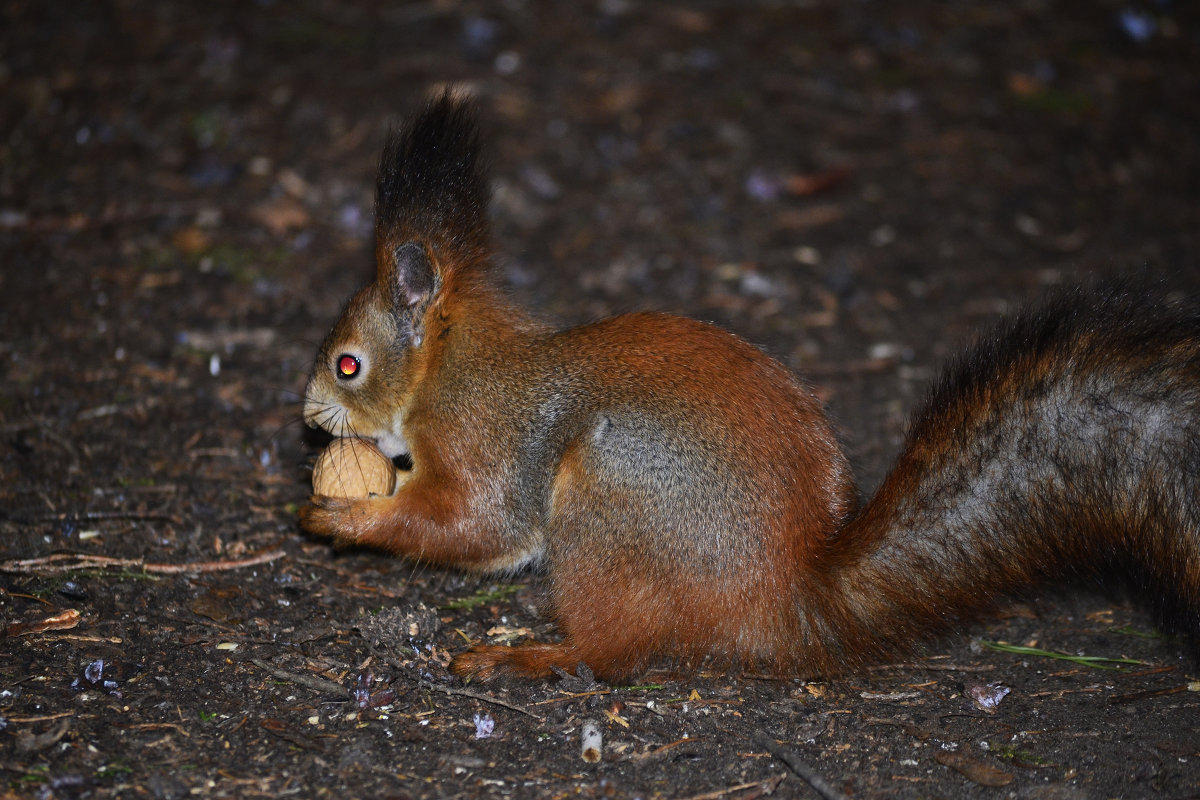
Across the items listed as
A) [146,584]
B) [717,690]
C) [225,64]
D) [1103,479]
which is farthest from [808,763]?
[225,64]

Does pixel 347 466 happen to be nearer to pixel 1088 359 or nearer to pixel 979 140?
pixel 1088 359

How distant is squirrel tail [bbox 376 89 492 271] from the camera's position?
3.77m

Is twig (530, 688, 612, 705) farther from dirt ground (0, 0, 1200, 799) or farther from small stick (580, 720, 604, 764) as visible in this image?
small stick (580, 720, 604, 764)

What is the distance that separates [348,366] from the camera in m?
4.03

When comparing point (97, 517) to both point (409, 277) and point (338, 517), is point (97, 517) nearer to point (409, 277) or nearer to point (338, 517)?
point (338, 517)

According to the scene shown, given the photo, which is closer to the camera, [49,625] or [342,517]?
[49,625]

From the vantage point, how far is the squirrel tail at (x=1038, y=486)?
113 inches

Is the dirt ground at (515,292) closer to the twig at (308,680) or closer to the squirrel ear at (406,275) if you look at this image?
the twig at (308,680)

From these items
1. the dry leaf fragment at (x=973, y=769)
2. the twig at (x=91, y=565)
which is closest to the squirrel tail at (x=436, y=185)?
the twig at (x=91, y=565)

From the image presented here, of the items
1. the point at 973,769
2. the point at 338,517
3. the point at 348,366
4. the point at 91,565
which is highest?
the point at 348,366

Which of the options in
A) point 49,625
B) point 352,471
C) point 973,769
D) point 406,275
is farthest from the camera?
point 352,471

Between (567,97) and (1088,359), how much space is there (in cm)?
503

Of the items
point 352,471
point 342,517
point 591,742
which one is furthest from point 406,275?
point 591,742

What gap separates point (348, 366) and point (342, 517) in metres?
0.58
